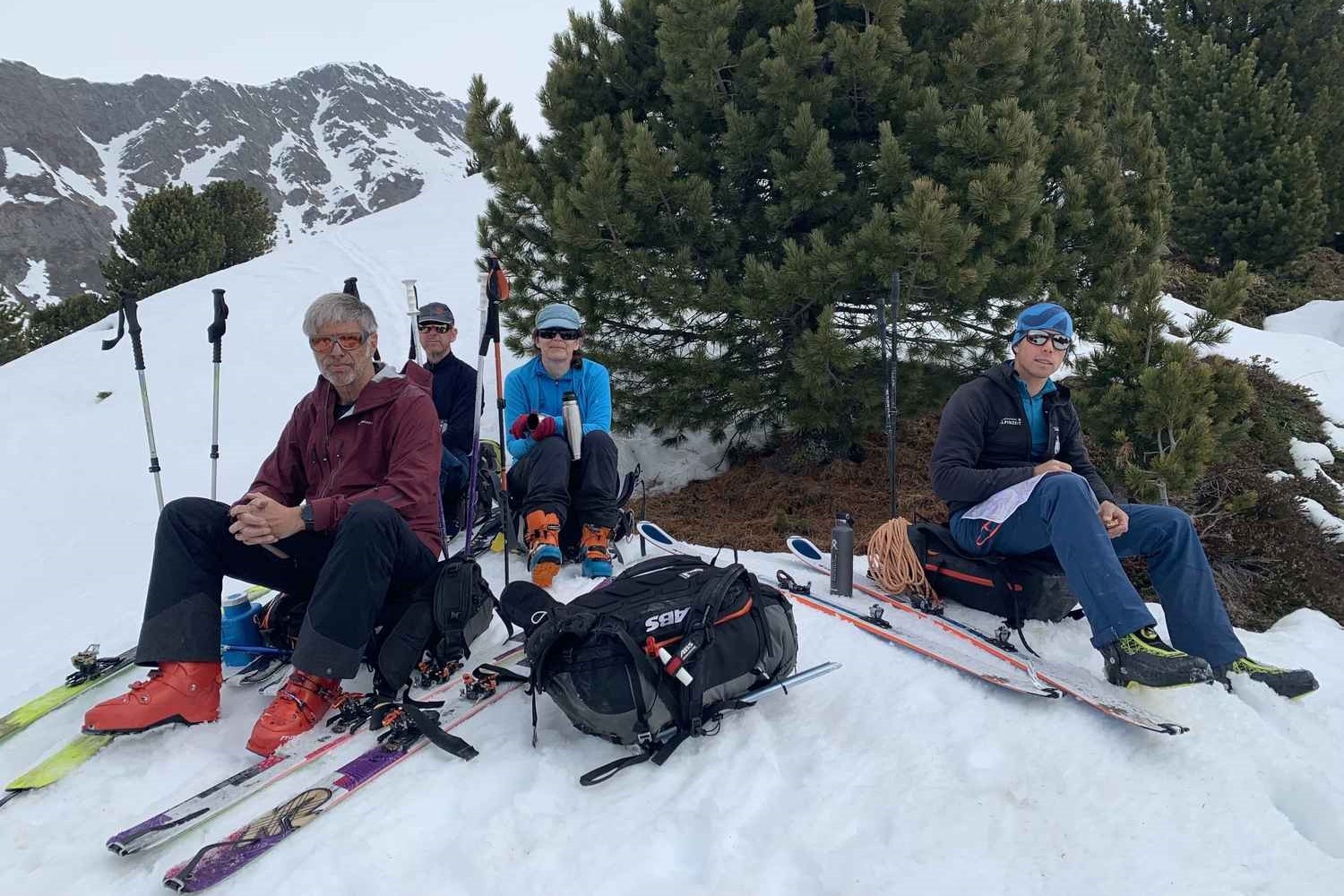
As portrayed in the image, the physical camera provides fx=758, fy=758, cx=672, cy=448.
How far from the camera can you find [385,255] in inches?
715

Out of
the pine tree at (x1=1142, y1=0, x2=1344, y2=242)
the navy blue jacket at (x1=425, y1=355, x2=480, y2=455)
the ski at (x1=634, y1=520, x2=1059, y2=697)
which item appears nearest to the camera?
the ski at (x1=634, y1=520, x2=1059, y2=697)

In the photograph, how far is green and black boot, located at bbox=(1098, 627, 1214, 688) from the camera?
108 inches

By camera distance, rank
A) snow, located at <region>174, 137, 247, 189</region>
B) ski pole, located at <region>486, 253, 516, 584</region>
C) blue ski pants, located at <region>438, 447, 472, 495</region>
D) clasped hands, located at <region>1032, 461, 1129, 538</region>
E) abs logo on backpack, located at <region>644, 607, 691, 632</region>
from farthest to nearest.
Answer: snow, located at <region>174, 137, 247, 189</region> → blue ski pants, located at <region>438, 447, 472, 495</region> → ski pole, located at <region>486, 253, 516, 584</region> → clasped hands, located at <region>1032, 461, 1129, 538</region> → abs logo on backpack, located at <region>644, 607, 691, 632</region>

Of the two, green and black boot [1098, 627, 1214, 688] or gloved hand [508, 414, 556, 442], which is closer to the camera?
green and black boot [1098, 627, 1214, 688]

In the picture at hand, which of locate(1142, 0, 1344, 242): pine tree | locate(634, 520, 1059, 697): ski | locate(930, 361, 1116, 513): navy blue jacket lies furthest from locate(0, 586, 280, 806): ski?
locate(1142, 0, 1344, 242): pine tree

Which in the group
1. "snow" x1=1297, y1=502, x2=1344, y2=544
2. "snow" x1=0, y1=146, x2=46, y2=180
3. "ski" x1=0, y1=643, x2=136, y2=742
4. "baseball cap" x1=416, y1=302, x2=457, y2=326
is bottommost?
"snow" x1=1297, y1=502, x2=1344, y2=544

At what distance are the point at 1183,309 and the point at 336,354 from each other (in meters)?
11.1

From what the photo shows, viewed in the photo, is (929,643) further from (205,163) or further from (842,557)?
(205,163)

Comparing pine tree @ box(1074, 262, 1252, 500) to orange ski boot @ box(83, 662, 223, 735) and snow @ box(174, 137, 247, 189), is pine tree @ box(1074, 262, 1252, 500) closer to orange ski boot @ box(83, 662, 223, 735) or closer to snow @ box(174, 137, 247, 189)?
orange ski boot @ box(83, 662, 223, 735)

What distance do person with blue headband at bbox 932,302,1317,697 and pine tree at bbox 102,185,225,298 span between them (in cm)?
2206

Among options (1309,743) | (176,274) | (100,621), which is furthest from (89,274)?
(1309,743)

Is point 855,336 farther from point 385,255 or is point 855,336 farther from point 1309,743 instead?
point 385,255

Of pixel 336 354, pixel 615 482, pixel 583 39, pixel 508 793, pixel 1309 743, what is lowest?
pixel 1309 743

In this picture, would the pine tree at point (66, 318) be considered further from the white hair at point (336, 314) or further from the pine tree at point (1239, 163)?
the pine tree at point (1239, 163)
